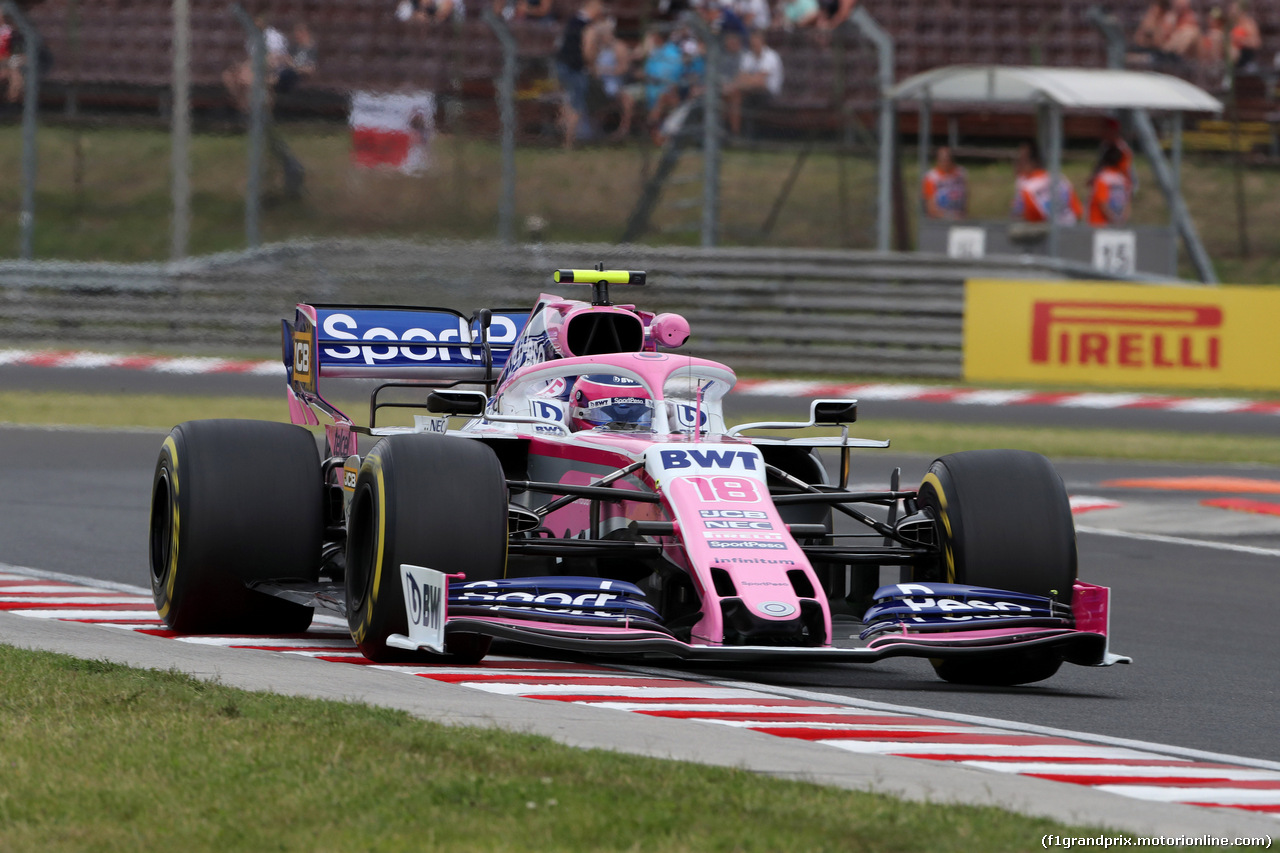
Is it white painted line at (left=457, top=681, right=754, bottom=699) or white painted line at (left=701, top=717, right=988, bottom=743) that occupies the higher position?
white painted line at (left=701, top=717, right=988, bottom=743)

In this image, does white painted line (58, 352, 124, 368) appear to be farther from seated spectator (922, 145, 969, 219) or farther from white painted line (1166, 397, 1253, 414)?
white painted line (1166, 397, 1253, 414)

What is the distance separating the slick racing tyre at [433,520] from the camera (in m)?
6.80

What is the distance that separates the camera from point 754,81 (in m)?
20.8

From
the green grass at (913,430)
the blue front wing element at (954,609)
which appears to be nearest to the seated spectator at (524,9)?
the green grass at (913,430)

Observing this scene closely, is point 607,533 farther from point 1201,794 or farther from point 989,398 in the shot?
point 989,398

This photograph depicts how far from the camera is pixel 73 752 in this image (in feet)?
16.9

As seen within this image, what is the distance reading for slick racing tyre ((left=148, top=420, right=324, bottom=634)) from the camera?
25.1 feet

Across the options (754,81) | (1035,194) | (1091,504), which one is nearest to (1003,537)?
(1091,504)

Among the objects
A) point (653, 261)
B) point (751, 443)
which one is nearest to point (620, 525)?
point (751, 443)

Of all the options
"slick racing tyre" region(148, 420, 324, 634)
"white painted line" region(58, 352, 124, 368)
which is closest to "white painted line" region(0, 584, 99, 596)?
"slick racing tyre" region(148, 420, 324, 634)

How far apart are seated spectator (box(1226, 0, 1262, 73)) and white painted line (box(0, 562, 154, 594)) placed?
1951 centimetres

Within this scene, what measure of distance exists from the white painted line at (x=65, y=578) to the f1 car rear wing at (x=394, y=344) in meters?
1.22

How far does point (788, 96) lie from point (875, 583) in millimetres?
13622

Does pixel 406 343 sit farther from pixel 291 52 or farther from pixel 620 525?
pixel 291 52
